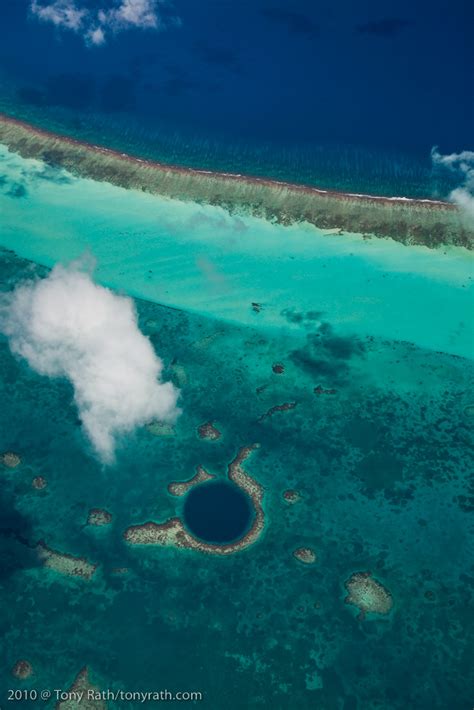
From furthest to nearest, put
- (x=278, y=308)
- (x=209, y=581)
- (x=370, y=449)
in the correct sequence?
(x=278, y=308)
(x=370, y=449)
(x=209, y=581)

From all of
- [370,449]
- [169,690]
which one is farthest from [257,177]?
[169,690]

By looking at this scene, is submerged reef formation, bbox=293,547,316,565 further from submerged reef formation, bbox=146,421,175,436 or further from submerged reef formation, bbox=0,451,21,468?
submerged reef formation, bbox=0,451,21,468

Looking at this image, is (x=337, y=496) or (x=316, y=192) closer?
(x=337, y=496)

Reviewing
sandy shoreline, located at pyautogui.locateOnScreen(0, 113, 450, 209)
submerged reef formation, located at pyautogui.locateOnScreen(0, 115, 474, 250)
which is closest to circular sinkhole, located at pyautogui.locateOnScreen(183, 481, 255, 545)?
submerged reef formation, located at pyautogui.locateOnScreen(0, 115, 474, 250)

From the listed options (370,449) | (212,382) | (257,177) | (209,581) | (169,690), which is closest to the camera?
(169,690)

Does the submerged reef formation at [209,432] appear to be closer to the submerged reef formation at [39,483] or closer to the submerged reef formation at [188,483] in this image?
the submerged reef formation at [188,483]

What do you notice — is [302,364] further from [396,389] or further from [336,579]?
[336,579]

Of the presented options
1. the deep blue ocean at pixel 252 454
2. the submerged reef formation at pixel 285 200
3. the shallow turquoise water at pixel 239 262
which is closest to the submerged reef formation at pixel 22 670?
the deep blue ocean at pixel 252 454
